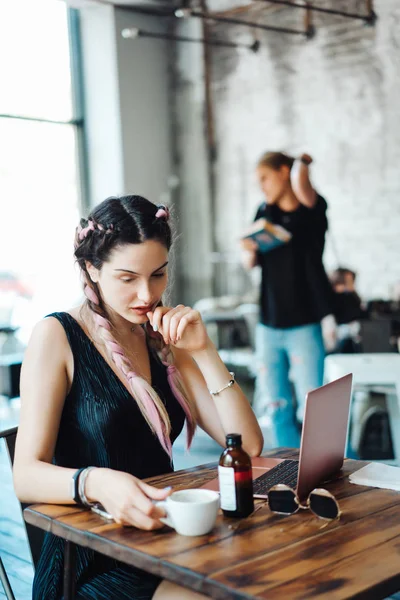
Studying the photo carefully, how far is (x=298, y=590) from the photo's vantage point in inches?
42.3

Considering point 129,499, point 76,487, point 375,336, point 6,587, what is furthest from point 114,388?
point 375,336

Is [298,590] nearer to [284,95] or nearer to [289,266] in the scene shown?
[289,266]

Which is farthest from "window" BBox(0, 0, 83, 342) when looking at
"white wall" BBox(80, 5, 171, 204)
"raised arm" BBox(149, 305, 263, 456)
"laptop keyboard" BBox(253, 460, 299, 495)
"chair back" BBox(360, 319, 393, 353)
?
"laptop keyboard" BBox(253, 460, 299, 495)

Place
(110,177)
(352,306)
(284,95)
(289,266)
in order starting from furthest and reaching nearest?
(110,177) < (284,95) < (352,306) < (289,266)

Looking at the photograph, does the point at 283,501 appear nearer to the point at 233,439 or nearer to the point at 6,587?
the point at 233,439

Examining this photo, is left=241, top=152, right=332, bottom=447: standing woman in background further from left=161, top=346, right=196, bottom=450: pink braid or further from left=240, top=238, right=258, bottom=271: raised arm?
left=161, top=346, right=196, bottom=450: pink braid

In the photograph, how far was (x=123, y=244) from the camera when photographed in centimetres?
177

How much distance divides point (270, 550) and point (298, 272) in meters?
2.92

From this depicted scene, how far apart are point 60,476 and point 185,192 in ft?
21.8

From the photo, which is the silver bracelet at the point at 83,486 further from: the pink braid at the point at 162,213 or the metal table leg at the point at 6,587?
the pink braid at the point at 162,213

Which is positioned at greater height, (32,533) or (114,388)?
(114,388)

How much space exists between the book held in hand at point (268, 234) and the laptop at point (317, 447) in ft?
7.90

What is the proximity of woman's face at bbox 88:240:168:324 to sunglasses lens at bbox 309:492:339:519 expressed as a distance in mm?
620

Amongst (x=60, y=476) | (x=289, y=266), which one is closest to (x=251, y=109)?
(x=289, y=266)
